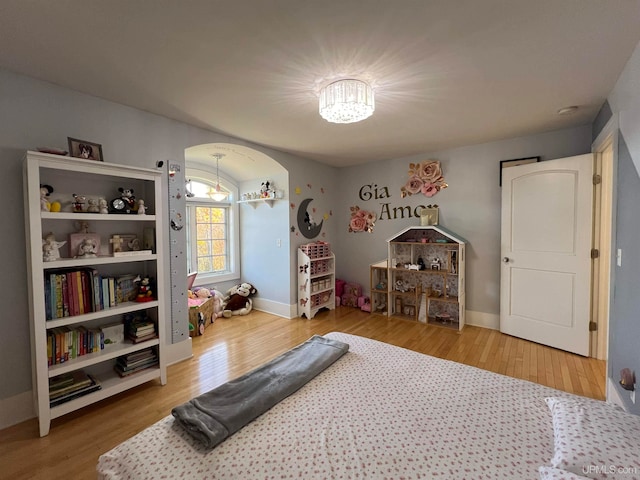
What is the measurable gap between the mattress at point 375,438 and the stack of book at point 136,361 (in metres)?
1.31

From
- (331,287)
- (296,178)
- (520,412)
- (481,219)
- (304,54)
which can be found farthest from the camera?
(331,287)

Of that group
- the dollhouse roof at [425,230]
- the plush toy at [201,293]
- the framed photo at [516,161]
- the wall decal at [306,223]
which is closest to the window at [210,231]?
the plush toy at [201,293]

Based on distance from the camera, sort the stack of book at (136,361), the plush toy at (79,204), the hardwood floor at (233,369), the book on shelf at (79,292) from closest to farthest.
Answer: the hardwood floor at (233,369) < the book on shelf at (79,292) < the plush toy at (79,204) < the stack of book at (136,361)

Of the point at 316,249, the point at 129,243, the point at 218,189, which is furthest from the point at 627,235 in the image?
the point at 218,189

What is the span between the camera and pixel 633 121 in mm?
1663

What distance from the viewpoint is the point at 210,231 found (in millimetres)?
4430

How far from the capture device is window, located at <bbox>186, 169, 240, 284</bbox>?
4.14m

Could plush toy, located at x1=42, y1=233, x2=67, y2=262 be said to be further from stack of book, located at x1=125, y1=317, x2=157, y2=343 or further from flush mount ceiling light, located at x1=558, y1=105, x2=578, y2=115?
flush mount ceiling light, located at x1=558, y1=105, x2=578, y2=115

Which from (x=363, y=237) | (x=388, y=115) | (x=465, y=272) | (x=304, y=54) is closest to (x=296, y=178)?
(x=363, y=237)

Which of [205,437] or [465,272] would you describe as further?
[465,272]

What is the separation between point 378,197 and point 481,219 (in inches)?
57.3

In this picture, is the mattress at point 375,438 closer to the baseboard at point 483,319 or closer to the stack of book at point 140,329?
the stack of book at point 140,329

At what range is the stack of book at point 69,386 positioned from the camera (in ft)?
5.96

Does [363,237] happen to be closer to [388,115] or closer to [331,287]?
[331,287]
